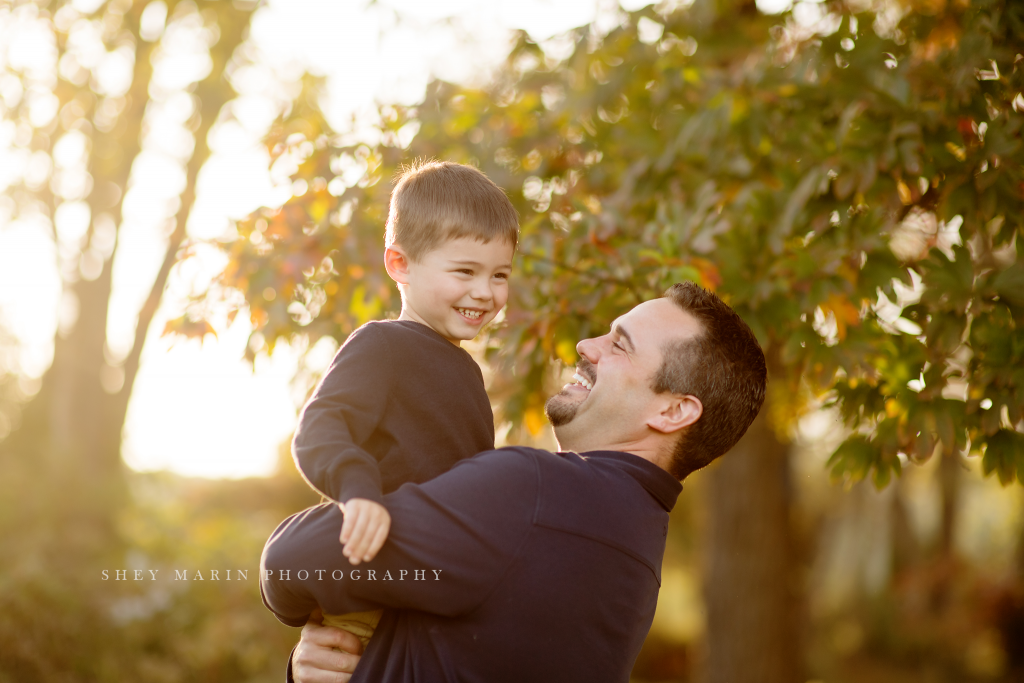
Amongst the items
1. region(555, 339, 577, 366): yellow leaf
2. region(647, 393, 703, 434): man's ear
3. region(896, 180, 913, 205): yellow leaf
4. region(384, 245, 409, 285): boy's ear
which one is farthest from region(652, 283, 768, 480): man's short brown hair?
region(896, 180, 913, 205): yellow leaf

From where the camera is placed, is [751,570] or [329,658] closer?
[329,658]

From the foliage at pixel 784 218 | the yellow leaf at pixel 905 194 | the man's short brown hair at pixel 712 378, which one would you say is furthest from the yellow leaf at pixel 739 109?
the man's short brown hair at pixel 712 378

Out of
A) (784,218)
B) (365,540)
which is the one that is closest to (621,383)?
(365,540)

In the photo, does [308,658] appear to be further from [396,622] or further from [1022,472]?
[1022,472]

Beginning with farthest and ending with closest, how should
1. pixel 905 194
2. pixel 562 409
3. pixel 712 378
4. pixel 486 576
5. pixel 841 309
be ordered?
pixel 905 194 < pixel 841 309 < pixel 562 409 < pixel 712 378 < pixel 486 576

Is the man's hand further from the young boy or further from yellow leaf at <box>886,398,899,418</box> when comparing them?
yellow leaf at <box>886,398,899,418</box>

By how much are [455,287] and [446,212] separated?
0.58 feet

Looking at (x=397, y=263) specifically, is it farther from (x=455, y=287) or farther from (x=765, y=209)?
(x=765, y=209)

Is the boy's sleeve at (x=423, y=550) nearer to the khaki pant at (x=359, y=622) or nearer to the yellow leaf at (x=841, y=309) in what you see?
the khaki pant at (x=359, y=622)

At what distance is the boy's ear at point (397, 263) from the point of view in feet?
6.39

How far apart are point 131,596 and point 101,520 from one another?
1.56m

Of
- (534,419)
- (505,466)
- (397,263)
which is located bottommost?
(505,466)

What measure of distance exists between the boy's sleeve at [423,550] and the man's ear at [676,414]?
1.84 ft

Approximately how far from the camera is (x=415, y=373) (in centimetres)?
176
